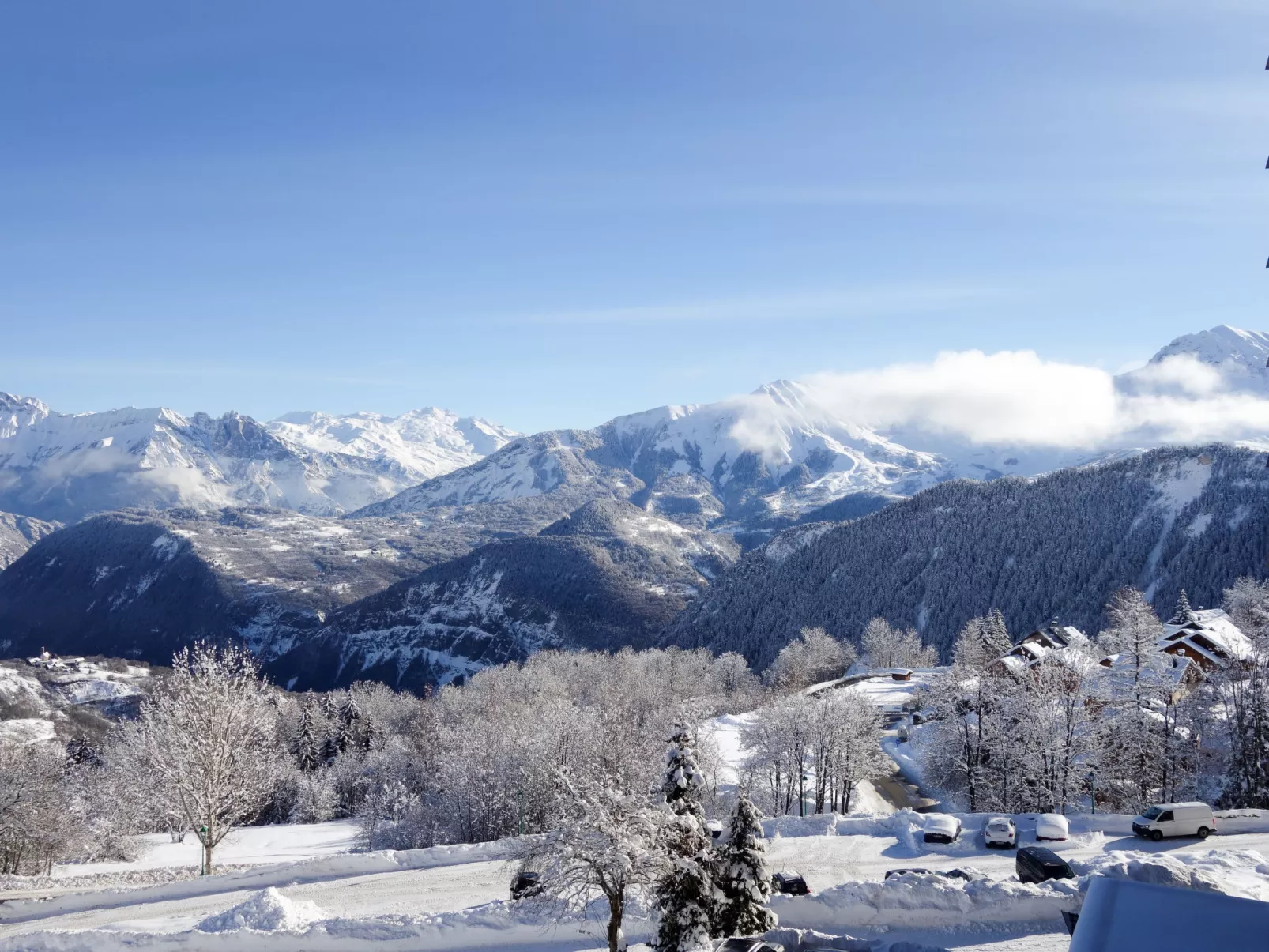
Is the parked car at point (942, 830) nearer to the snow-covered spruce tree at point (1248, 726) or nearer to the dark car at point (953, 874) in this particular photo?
the dark car at point (953, 874)

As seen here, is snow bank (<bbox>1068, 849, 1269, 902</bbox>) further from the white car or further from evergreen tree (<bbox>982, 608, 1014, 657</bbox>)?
evergreen tree (<bbox>982, 608, 1014, 657</bbox>)

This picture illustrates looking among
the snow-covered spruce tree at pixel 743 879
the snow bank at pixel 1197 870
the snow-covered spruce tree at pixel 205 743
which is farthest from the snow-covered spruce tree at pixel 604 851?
the snow-covered spruce tree at pixel 205 743

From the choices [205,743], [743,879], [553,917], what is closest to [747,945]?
[743,879]

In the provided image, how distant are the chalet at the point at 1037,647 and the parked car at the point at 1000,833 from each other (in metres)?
36.3

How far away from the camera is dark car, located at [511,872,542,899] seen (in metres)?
22.8

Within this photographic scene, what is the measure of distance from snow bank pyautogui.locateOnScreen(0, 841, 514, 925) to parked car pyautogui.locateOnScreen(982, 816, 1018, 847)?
2342 cm

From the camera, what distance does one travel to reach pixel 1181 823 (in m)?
36.9

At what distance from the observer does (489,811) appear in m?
61.1

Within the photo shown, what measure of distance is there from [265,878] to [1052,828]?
126 feet

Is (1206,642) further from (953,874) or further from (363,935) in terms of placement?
(363,935)

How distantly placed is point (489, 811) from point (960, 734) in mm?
39912

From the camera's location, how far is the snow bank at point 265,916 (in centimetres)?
2836

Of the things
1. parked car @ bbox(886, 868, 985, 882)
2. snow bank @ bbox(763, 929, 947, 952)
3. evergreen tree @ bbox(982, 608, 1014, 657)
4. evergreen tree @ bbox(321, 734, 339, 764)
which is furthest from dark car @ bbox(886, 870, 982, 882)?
evergreen tree @ bbox(982, 608, 1014, 657)

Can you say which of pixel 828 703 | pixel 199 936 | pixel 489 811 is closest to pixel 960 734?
pixel 828 703
